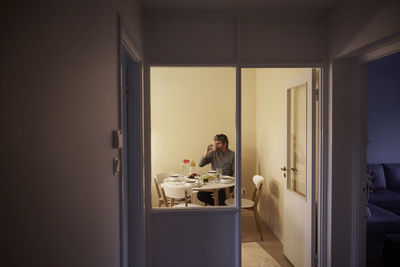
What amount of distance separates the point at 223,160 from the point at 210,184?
488mm

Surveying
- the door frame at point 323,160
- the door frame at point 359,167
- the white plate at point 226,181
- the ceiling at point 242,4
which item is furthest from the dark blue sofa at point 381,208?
the ceiling at point 242,4

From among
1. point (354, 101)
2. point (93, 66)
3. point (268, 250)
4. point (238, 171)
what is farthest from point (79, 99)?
point (268, 250)

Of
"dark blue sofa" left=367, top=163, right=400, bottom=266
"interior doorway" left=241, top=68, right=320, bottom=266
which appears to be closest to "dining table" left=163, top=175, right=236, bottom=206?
"interior doorway" left=241, top=68, right=320, bottom=266

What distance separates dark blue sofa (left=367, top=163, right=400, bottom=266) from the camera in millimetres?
3174

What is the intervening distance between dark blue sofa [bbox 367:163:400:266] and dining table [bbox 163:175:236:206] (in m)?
1.70

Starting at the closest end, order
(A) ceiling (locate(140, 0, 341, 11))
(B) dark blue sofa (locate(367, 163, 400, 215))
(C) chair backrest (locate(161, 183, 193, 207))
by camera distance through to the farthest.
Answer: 1. (A) ceiling (locate(140, 0, 341, 11))
2. (C) chair backrest (locate(161, 183, 193, 207))
3. (B) dark blue sofa (locate(367, 163, 400, 215))

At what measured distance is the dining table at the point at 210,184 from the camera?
134 inches

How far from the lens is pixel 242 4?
7.80 feet

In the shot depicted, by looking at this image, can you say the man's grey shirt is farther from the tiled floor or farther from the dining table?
the tiled floor

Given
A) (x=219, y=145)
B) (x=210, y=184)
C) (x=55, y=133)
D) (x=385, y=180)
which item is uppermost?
(x=55, y=133)

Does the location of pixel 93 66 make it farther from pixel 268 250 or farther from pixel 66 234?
pixel 268 250

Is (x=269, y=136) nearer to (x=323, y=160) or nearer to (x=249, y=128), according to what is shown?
(x=249, y=128)

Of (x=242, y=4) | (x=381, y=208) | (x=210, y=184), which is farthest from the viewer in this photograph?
(x=381, y=208)

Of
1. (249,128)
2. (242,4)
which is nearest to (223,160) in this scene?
(249,128)
